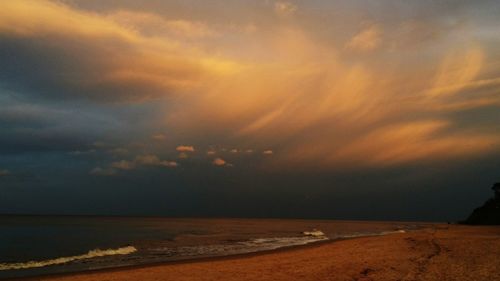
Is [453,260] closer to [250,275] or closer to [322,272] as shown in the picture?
[322,272]

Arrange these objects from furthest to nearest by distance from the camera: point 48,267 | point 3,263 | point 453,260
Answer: point 3,263, point 48,267, point 453,260

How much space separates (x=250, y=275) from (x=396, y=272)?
6.97 metres

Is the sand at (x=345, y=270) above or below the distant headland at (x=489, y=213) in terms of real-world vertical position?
below

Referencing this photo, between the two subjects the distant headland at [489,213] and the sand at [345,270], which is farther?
the distant headland at [489,213]

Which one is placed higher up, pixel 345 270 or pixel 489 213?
pixel 489 213

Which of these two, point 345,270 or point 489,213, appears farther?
point 489,213

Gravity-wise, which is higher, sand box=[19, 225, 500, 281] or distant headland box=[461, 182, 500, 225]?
distant headland box=[461, 182, 500, 225]

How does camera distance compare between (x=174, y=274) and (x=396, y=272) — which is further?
(x=174, y=274)

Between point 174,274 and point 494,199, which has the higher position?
point 494,199

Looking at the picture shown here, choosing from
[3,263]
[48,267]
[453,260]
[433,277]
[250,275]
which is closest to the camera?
[433,277]

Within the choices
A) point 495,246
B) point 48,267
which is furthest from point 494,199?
point 48,267

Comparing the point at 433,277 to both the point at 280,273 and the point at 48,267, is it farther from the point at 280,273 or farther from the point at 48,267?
the point at 48,267

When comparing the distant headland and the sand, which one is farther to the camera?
the distant headland

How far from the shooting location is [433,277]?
17.1 metres
